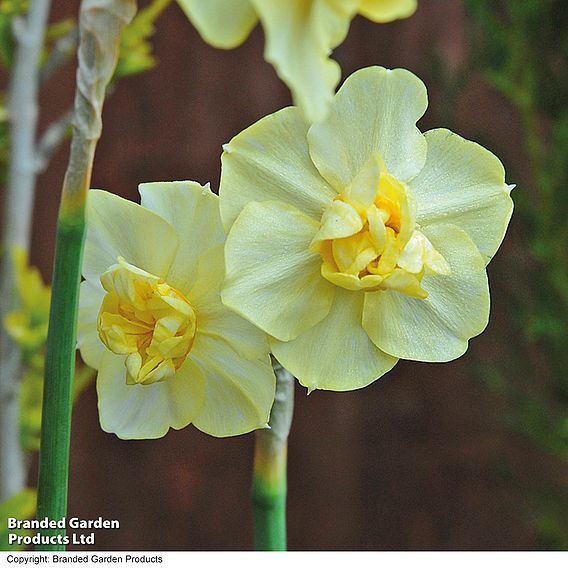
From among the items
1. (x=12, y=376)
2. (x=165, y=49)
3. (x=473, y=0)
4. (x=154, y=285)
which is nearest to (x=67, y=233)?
(x=154, y=285)

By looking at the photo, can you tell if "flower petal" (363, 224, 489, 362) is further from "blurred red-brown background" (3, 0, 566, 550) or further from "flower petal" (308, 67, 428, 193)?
"blurred red-brown background" (3, 0, 566, 550)

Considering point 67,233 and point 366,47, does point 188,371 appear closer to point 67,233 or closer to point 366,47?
point 67,233

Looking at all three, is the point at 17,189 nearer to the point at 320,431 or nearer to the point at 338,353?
the point at 338,353

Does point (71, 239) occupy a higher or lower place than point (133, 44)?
lower

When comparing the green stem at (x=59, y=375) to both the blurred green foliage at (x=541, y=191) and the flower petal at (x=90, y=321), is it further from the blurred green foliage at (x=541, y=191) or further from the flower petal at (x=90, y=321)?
the blurred green foliage at (x=541, y=191)

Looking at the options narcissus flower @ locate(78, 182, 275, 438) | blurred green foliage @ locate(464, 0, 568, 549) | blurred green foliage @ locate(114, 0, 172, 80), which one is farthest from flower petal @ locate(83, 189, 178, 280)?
blurred green foliage @ locate(464, 0, 568, 549)

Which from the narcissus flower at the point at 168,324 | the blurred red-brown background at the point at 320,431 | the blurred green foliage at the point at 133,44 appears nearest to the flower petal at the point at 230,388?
the narcissus flower at the point at 168,324

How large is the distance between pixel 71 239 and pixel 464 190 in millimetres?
115

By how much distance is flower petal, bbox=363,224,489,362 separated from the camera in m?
0.22

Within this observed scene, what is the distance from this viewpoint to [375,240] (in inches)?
7.9

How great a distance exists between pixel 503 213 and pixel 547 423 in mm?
584

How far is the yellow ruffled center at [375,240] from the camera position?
0.65 feet

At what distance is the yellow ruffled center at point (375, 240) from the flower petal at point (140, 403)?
2.4 inches

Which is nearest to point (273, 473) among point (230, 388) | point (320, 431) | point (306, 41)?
point (230, 388)
